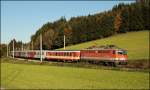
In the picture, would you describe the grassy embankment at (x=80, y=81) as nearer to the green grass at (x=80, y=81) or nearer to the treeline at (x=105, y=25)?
the green grass at (x=80, y=81)

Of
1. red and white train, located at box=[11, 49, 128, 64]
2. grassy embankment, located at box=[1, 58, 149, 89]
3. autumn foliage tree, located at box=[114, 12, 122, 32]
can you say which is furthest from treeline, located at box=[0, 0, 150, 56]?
grassy embankment, located at box=[1, 58, 149, 89]

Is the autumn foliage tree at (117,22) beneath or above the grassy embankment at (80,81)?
above

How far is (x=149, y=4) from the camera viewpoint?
112125 millimetres

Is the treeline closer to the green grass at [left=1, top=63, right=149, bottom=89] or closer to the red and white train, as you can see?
the red and white train

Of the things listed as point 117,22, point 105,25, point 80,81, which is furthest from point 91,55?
point 105,25

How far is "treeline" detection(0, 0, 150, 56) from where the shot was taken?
109062mm

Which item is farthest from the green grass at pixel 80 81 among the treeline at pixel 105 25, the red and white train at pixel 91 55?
the treeline at pixel 105 25

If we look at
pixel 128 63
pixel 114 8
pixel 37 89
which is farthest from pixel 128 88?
pixel 114 8

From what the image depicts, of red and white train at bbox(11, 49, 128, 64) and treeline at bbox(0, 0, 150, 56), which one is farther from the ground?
treeline at bbox(0, 0, 150, 56)

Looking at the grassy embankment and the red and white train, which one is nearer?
the grassy embankment

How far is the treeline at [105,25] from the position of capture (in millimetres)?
109062

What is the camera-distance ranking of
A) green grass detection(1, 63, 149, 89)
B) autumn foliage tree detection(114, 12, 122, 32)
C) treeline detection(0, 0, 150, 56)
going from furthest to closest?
autumn foliage tree detection(114, 12, 122, 32)
treeline detection(0, 0, 150, 56)
green grass detection(1, 63, 149, 89)

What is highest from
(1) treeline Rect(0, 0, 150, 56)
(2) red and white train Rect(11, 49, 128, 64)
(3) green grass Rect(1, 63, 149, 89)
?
(1) treeline Rect(0, 0, 150, 56)

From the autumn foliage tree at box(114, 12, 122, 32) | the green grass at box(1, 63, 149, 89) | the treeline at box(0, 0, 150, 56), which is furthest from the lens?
the autumn foliage tree at box(114, 12, 122, 32)
